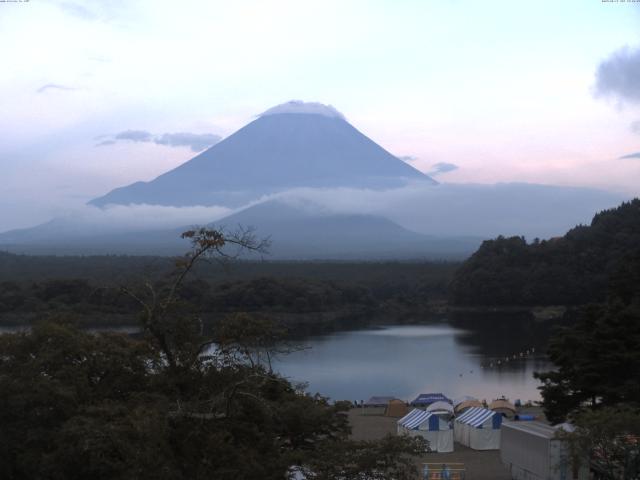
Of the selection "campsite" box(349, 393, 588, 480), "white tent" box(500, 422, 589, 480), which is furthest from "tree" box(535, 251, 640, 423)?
"white tent" box(500, 422, 589, 480)

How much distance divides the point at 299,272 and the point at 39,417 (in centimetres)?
4821

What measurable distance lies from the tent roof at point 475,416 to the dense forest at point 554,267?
25.7m

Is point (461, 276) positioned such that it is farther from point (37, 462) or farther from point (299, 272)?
point (37, 462)

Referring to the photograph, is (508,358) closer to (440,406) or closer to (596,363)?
(440,406)

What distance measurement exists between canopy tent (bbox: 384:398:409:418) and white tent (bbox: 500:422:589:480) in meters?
4.36

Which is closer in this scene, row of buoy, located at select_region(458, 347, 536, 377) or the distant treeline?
row of buoy, located at select_region(458, 347, 536, 377)

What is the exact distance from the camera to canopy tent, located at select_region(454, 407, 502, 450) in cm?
1066

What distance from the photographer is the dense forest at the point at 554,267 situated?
37344 mm

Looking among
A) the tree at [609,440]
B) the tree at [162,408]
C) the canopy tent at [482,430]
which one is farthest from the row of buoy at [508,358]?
the tree at [162,408]

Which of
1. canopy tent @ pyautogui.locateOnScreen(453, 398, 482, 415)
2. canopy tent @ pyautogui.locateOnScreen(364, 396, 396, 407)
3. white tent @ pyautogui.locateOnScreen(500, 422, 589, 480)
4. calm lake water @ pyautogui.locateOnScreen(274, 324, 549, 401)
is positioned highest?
white tent @ pyautogui.locateOnScreen(500, 422, 589, 480)

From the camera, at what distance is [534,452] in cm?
834

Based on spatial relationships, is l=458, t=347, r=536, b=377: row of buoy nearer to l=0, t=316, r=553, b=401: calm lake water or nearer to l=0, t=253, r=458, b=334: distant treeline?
l=0, t=316, r=553, b=401: calm lake water

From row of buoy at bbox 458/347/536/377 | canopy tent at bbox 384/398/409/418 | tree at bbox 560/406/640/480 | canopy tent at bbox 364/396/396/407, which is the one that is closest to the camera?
tree at bbox 560/406/640/480

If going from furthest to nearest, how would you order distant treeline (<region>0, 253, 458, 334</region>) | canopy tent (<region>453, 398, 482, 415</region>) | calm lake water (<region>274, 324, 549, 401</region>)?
1. distant treeline (<region>0, 253, 458, 334</region>)
2. calm lake water (<region>274, 324, 549, 401</region>)
3. canopy tent (<region>453, 398, 482, 415</region>)
